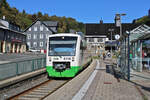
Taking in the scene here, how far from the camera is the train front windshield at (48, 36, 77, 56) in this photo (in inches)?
531

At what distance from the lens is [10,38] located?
59219mm

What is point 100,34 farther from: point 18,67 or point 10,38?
point 18,67

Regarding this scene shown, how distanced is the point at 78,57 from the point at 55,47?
1648 millimetres

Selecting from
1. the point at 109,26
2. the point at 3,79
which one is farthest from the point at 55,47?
the point at 109,26

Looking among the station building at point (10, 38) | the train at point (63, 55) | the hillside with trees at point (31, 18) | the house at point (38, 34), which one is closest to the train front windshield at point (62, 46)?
the train at point (63, 55)

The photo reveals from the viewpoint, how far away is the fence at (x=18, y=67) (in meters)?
11.4

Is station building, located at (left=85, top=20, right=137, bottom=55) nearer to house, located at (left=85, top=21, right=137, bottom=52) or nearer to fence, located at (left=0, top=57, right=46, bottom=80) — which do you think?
house, located at (left=85, top=21, right=137, bottom=52)

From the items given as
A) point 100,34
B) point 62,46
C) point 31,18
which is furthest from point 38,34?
point 62,46

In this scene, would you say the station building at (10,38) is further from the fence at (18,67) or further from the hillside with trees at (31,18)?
the fence at (18,67)

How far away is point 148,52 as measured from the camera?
19297 mm

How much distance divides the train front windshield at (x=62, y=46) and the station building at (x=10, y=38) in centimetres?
4165

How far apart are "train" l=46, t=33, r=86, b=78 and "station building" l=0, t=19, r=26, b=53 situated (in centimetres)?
4176

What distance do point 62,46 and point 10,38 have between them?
48.7 metres

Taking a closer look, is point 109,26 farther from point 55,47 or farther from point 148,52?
point 55,47
